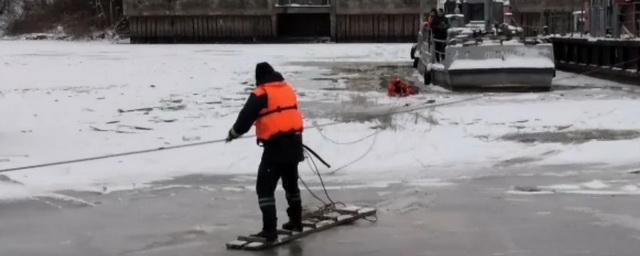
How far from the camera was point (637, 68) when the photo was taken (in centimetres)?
2447

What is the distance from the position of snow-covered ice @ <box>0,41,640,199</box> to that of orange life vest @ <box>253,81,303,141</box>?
349cm

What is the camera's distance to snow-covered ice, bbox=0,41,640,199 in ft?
40.1

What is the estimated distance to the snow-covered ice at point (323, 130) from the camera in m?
12.2

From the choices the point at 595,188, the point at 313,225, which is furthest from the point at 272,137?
the point at 595,188

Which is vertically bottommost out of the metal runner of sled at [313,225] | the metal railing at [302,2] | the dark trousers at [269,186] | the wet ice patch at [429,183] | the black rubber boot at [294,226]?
the wet ice patch at [429,183]

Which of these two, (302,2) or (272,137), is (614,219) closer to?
(272,137)

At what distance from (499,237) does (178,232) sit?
2.91m

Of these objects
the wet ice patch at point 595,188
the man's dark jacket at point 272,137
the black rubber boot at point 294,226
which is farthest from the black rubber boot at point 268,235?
the wet ice patch at point 595,188

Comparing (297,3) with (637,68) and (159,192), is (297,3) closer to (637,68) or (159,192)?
(637,68)

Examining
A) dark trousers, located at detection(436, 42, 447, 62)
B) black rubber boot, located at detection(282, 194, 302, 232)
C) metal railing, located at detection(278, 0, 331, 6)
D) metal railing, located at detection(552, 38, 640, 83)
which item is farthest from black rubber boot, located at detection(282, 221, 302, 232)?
metal railing, located at detection(278, 0, 331, 6)

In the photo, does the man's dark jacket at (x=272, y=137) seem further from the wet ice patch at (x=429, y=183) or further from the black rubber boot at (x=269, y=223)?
the wet ice patch at (x=429, y=183)

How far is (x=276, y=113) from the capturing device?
7984 millimetres

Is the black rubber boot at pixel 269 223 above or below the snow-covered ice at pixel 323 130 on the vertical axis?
above

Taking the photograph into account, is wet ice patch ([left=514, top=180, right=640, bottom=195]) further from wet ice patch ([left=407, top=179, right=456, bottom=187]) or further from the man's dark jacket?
the man's dark jacket
